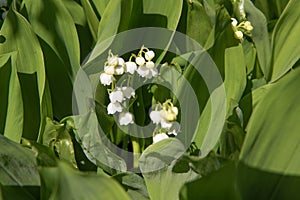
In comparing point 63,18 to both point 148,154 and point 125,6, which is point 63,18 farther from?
point 148,154

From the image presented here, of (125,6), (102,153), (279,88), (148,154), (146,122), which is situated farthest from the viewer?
(146,122)

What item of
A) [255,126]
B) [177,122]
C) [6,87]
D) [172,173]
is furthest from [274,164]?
[6,87]

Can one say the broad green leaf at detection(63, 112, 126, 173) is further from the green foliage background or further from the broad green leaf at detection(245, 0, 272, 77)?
the broad green leaf at detection(245, 0, 272, 77)

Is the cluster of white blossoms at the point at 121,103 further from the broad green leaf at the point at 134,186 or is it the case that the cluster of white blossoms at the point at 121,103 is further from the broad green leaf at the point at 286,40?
the broad green leaf at the point at 286,40

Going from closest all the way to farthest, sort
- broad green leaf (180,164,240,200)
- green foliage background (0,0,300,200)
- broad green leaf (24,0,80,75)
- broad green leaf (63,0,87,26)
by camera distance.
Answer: broad green leaf (180,164,240,200) → green foliage background (0,0,300,200) → broad green leaf (24,0,80,75) → broad green leaf (63,0,87,26)

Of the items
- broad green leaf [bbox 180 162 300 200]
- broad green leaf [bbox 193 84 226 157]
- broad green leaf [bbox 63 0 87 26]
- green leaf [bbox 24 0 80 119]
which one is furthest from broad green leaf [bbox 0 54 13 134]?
broad green leaf [bbox 180 162 300 200]

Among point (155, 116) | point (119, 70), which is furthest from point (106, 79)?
point (155, 116)

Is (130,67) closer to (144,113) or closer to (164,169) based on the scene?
(144,113)
